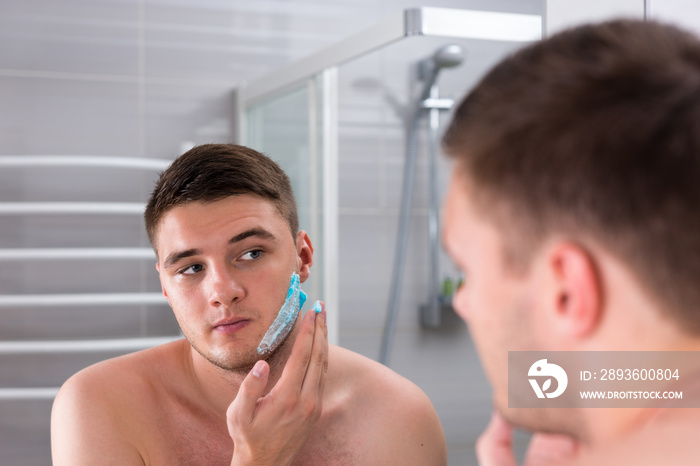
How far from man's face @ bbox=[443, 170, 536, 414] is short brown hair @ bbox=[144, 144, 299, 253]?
590mm

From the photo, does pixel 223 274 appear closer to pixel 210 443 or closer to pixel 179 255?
pixel 179 255

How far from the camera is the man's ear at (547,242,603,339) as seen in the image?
32 cm

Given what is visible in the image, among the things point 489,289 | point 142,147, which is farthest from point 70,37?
point 489,289

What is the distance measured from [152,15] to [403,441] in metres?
1.47

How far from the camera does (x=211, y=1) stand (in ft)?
6.24

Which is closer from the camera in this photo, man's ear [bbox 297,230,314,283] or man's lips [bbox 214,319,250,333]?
man's lips [bbox 214,319,250,333]

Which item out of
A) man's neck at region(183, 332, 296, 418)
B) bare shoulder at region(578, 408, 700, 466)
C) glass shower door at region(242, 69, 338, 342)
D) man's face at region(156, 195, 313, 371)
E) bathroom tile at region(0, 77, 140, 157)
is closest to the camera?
bare shoulder at region(578, 408, 700, 466)

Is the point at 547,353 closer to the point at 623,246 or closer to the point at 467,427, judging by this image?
the point at 623,246

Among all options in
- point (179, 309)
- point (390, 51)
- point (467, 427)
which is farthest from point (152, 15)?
point (467, 427)

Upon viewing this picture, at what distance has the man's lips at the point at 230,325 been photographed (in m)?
0.91

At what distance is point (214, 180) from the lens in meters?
0.93

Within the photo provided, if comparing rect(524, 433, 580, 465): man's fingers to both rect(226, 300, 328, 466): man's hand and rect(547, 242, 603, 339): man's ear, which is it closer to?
rect(547, 242, 603, 339): man's ear

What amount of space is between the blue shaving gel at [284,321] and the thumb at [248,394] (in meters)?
0.14

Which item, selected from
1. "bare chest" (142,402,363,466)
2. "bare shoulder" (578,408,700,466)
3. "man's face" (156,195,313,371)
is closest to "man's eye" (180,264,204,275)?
"man's face" (156,195,313,371)
